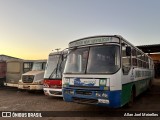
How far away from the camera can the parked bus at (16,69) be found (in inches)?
667

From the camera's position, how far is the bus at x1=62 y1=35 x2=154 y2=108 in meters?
7.39

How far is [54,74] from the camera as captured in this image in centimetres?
1254

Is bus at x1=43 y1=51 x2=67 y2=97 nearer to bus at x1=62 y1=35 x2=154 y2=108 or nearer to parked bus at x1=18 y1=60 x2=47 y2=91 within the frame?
parked bus at x1=18 y1=60 x2=47 y2=91

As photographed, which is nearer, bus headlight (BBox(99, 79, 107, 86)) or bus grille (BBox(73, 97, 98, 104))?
bus headlight (BBox(99, 79, 107, 86))

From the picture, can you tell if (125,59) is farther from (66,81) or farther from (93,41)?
(66,81)

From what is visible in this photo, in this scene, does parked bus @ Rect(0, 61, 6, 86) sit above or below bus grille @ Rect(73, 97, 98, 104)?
above

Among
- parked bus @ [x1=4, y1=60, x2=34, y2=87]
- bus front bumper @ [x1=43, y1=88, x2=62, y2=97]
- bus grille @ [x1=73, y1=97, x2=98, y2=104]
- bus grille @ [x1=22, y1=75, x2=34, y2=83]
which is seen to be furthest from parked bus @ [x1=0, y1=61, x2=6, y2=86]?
bus grille @ [x1=73, y1=97, x2=98, y2=104]

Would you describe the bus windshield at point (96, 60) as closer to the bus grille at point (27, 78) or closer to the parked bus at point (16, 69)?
the bus grille at point (27, 78)

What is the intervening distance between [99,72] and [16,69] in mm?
11099

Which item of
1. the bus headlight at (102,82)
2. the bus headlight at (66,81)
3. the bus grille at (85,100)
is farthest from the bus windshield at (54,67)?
the bus headlight at (102,82)

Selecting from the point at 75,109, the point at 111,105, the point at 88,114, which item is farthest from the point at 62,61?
the point at 111,105

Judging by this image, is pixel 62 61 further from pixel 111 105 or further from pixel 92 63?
pixel 111 105

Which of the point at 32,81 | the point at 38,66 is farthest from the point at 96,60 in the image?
the point at 38,66

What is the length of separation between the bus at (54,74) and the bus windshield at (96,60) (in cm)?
371
